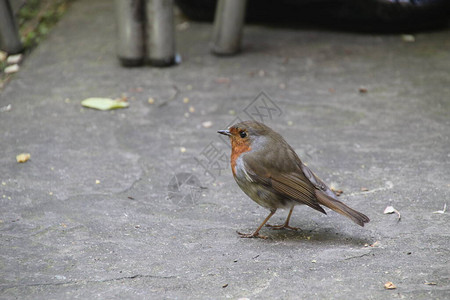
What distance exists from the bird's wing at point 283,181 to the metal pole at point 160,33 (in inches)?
121

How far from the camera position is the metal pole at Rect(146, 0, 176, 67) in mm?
6555

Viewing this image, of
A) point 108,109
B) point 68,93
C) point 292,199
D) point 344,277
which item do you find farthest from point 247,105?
point 344,277

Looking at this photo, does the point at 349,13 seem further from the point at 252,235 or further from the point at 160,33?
the point at 252,235

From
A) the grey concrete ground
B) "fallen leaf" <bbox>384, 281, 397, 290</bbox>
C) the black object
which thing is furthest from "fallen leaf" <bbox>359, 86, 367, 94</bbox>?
"fallen leaf" <bbox>384, 281, 397, 290</bbox>

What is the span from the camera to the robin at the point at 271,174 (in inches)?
155

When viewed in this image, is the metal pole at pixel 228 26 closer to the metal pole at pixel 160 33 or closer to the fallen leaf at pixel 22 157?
the metal pole at pixel 160 33

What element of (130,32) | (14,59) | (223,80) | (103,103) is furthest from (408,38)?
(14,59)

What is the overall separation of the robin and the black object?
3.95m

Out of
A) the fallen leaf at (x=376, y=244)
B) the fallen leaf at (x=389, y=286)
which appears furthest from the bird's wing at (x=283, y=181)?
the fallen leaf at (x=389, y=286)

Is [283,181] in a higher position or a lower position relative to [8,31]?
higher

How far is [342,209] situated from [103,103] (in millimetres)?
3077

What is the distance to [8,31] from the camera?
6953mm

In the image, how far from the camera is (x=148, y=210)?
437cm

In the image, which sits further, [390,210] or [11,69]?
[11,69]
